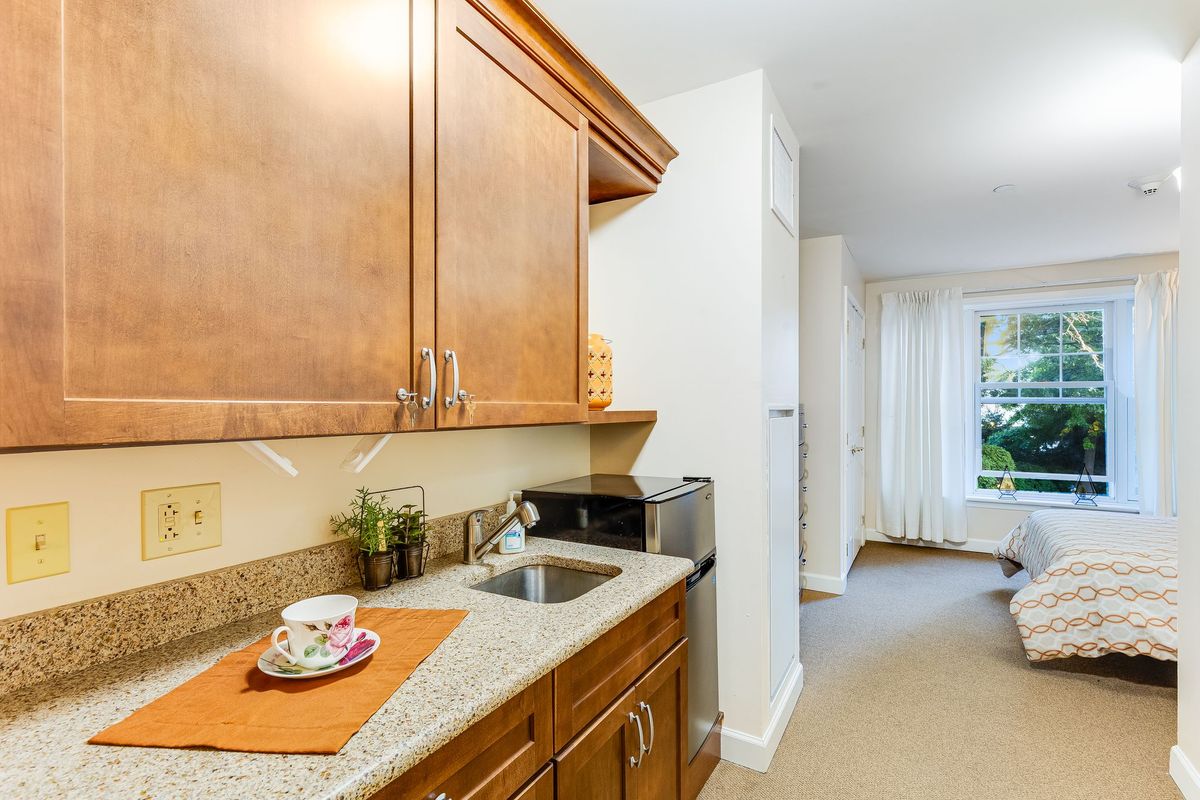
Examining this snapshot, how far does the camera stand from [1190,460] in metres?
1.85

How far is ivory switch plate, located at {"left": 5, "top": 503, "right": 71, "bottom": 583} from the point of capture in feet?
2.95

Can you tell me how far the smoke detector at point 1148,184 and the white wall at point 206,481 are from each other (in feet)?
11.5

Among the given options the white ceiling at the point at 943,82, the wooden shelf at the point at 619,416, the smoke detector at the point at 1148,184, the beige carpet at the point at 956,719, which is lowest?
the beige carpet at the point at 956,719

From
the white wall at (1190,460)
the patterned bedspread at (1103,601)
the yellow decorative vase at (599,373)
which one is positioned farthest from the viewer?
the patterned bedspread at (1103,601)

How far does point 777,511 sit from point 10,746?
6.84 feet

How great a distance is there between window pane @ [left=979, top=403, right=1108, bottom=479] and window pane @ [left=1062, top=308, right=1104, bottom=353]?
0.46 metres

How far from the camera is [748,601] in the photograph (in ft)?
6.75

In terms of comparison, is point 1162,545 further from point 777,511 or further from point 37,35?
point 37,35

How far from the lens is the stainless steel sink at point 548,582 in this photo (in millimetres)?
1639

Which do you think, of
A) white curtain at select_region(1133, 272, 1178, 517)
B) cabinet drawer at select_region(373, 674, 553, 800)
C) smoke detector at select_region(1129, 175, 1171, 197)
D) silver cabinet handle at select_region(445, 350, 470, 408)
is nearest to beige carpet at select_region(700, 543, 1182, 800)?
cabinet drawer at select_region(373, 674, 553, 800)

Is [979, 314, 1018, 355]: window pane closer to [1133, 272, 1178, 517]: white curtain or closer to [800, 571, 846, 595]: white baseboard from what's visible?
[1133, 272, 1178, 517]: white curtain

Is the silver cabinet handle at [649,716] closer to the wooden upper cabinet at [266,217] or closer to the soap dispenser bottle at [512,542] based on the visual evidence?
the soap dispenser bottle at [512,542]

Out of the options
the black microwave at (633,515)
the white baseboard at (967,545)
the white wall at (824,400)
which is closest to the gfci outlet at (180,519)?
the black microwave at (633,515)

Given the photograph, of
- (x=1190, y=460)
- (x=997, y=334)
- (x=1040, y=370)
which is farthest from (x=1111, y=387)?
(x=1190, y=460)
